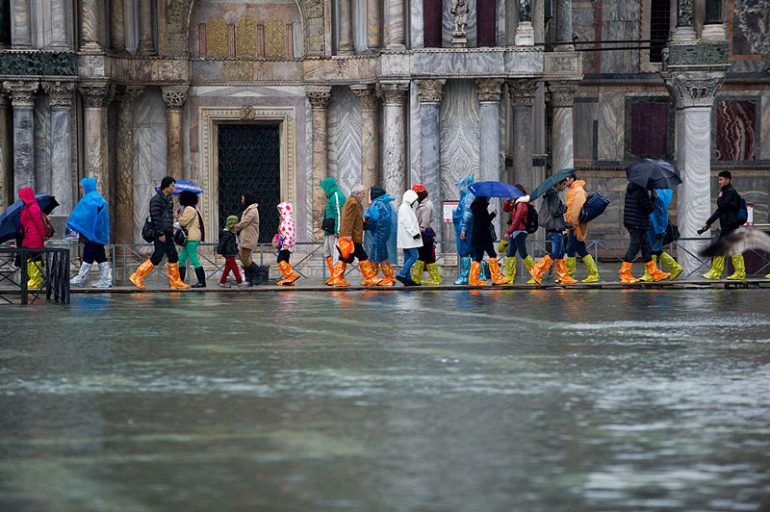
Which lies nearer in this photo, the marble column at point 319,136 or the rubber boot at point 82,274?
the rubber boot at point 82,274

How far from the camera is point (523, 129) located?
3216 centimetres

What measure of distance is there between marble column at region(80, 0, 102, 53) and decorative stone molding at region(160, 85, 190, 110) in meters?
2.01

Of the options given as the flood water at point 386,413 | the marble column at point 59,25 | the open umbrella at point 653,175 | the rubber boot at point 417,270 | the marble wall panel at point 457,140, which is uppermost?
the marble column at point 59,25

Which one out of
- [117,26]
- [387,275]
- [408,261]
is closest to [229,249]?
[387,275]

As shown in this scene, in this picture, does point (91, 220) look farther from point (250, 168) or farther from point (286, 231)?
point (250, 168)

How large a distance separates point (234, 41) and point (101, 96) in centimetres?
331

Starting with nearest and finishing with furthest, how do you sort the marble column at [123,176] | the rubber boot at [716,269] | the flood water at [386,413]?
the flood water at [386,413]
the rubber boot at [716,269]
the marble column at [123,176]

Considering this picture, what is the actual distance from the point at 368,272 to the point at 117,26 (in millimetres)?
8481

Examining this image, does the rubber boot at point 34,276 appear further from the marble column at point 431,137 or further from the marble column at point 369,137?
the marble column at point 369,137

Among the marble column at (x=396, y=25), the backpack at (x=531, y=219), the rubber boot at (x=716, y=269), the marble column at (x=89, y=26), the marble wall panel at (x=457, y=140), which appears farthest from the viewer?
the marble wall panel at (x=457, y=140)

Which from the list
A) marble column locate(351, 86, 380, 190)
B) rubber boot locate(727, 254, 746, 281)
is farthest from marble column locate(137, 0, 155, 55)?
rubber boot locate(727, 254, 746, 281)

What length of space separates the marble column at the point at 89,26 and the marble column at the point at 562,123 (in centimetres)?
1091

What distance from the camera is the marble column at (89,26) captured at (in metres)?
29.8

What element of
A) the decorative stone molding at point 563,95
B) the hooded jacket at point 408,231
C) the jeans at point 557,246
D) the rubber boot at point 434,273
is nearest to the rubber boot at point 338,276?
the hooded jacket at point 408,231
